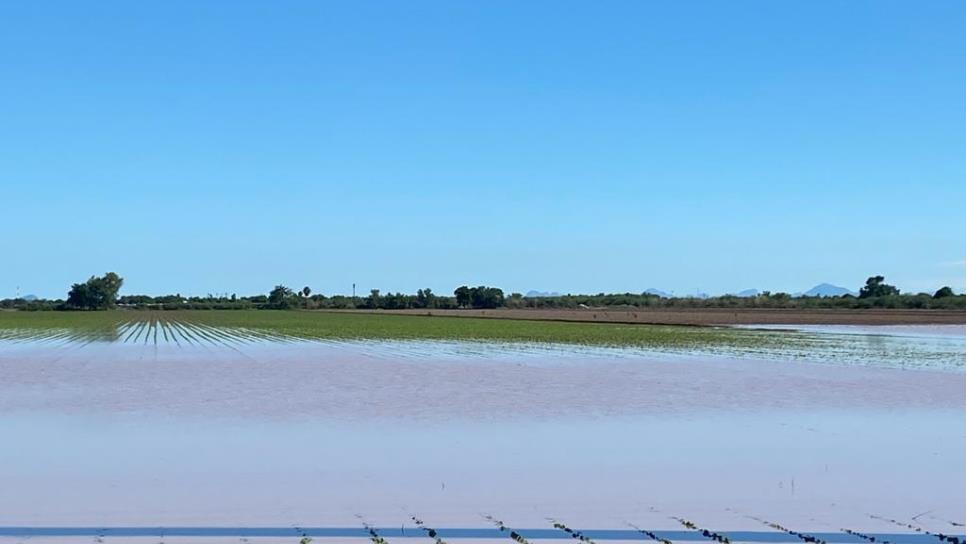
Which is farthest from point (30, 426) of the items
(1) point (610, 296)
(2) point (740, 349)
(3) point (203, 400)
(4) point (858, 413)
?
(1) point (610, 296)

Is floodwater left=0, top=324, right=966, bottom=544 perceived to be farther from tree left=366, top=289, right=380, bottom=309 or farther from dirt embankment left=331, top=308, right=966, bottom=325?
tree left=366, top=289, right=380, bottom=309

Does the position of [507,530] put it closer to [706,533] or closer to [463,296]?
[706,533]

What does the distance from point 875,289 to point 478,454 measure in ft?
520

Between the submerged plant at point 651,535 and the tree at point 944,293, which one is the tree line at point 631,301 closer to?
the tree at point 944,293

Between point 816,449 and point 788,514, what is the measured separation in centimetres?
465

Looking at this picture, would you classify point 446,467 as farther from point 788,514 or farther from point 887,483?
point 887,483

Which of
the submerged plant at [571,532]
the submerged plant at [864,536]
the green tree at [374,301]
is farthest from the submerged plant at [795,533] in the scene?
the green tree at [374,301]

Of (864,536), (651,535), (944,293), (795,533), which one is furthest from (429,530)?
(944,293)

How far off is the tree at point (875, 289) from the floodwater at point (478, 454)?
451 ft

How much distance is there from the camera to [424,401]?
19.1m

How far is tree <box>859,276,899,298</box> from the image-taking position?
506ft

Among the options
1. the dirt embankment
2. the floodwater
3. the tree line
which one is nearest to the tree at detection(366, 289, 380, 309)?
the tree line

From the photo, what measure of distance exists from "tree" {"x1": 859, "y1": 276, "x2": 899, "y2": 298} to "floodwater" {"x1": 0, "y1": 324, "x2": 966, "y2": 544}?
137427 mm

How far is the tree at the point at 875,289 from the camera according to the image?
6073 inches
